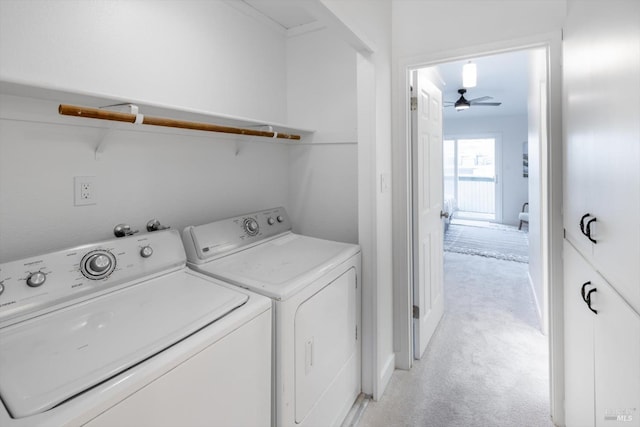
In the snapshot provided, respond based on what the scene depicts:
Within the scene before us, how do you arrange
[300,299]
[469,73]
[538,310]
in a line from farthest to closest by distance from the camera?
[469,73] < [538,310] < [300,299]

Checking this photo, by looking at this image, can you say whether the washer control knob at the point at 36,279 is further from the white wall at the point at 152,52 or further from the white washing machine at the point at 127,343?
the white wall at the point at 152,52

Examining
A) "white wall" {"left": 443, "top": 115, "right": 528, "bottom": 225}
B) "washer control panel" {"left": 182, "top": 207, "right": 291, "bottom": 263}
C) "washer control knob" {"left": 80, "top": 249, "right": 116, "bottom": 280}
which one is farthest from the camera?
"white wall" {"left": 443, "top": 115, "right": 528, "bottom": 225}

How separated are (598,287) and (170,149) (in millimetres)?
1948

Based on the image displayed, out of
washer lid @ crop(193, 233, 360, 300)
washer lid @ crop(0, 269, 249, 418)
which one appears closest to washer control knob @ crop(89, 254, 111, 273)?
washer lid @ crop(0, 269, 249, 418)

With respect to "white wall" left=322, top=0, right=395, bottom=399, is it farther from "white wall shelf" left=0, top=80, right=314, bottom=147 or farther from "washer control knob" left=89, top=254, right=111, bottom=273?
"washer control knob" left=89, top=254, right=111, bottom=273

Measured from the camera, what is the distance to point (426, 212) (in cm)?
239

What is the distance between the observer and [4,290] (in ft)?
3.14

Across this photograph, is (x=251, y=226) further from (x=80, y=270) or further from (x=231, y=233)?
(x=80, y=270)

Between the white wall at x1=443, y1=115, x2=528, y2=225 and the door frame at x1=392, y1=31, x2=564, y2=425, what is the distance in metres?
6.17

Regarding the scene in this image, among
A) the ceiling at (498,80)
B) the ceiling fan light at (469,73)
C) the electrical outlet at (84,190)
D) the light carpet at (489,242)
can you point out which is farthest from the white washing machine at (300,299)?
the light carpet at (489,242)

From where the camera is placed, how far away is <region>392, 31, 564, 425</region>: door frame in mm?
1673

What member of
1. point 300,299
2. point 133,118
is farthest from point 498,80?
point 133,118

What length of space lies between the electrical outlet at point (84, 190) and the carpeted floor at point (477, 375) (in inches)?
69.2

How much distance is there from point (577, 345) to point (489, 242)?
4.63 meters
